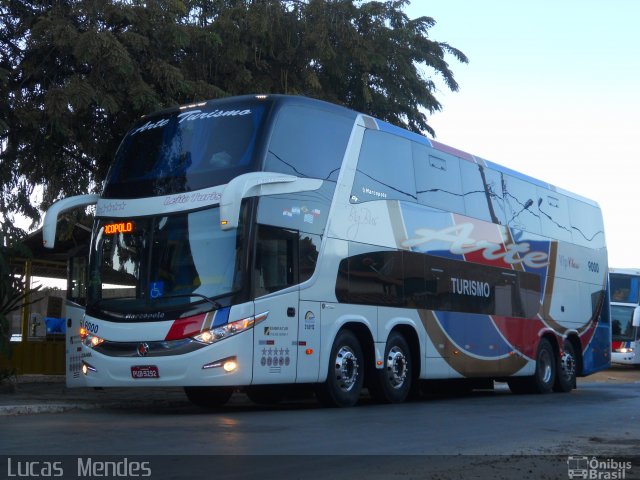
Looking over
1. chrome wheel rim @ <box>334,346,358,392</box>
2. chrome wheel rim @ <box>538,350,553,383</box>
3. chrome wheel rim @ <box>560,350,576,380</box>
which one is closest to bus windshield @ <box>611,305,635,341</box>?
chrome wheel rim @ <box>560,350,576,380</box>

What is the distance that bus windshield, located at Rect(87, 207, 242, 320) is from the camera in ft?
42.3

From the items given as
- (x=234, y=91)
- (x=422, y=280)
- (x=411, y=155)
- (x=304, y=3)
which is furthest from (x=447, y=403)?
(x=304, y=3)

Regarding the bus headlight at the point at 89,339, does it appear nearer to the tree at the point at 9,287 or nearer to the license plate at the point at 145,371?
the license plate at the point at 145,371

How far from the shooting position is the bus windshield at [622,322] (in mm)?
37906

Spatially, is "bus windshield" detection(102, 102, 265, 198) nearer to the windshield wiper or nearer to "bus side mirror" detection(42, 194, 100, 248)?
"bus side mirror" detection(42, 194, 100, 248)

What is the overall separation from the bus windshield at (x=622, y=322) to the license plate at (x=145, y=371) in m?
28.4

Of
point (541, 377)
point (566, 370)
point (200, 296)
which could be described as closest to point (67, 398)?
point (200, 296)

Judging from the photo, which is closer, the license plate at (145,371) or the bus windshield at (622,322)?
the license plate at (145,371)

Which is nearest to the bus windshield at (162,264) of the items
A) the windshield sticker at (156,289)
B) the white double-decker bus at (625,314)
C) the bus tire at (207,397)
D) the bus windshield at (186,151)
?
the windshield sticker at (156,289)

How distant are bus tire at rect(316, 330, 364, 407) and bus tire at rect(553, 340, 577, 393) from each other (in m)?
7.67

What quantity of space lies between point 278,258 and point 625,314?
2747 cm

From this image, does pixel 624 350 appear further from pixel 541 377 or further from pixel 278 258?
pixel 278 258

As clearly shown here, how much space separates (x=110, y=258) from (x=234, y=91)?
6.31 metres

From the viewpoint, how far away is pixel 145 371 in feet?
42.4
